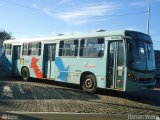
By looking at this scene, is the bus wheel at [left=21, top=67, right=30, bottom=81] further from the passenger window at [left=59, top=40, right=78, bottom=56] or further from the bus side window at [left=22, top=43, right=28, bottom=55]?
the passenger window at [left=59, top=40, right=78, bottom=56]

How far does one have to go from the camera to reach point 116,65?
16.2 m

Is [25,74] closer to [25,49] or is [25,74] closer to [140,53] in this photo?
[25,49]

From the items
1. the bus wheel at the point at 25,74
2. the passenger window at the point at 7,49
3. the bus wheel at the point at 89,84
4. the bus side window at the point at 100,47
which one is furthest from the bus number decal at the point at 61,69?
the passenger window at the point at 7,49

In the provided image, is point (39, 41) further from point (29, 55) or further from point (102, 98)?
point (102, 98)

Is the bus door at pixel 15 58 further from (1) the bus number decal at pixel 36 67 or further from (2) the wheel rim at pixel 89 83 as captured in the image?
(2) the wheel rim at pixel 89 83

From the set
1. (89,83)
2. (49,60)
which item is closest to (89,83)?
(89,83)

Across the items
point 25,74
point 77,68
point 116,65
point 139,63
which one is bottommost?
point 25,74

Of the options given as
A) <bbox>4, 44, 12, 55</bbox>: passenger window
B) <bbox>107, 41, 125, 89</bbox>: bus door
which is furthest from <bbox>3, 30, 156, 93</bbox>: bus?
<bbox>4, 44, 12, 55</bbox>: passenger window

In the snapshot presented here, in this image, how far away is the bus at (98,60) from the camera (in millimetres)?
15781

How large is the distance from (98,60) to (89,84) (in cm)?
138

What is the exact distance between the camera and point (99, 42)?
57.2 feet

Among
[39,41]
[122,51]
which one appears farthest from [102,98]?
[39,41]

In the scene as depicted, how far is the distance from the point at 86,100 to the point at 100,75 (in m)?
2.54

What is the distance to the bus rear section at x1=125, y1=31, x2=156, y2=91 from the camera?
1555 cm
